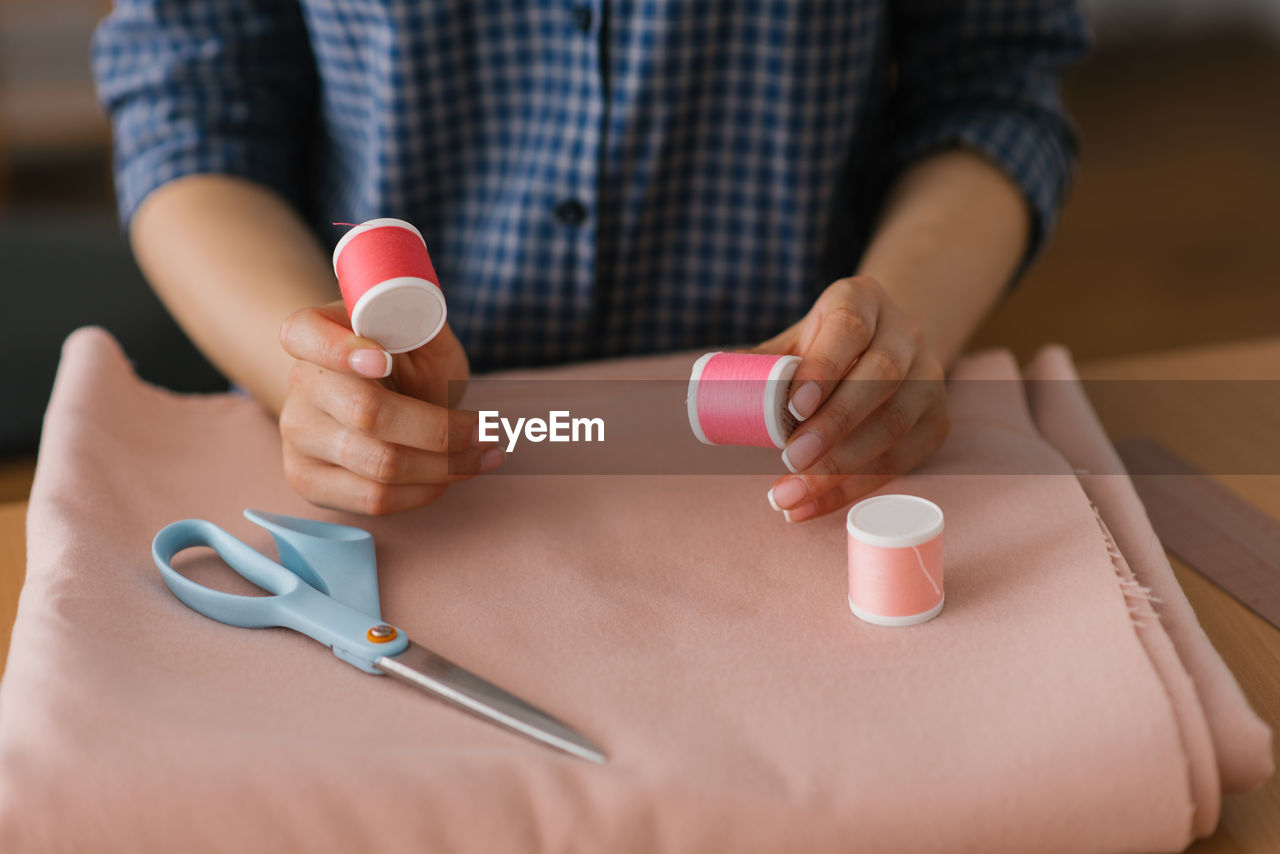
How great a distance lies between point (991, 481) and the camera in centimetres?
70

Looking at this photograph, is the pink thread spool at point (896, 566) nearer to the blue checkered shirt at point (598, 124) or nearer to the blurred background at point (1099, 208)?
the blue checkered shirt at point (598, 124)

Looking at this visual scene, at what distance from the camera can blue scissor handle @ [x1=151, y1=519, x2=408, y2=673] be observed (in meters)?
0.57

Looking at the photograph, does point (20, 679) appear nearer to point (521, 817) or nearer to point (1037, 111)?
point (521, 817)

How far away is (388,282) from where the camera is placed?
23.5 inches

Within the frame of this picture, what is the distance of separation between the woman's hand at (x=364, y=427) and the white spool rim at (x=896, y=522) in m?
0.22

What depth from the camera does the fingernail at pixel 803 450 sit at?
0.66 meters

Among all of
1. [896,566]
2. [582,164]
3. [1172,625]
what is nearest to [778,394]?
[896,566]

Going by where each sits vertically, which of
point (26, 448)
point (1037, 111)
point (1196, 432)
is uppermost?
point (1037, 111)

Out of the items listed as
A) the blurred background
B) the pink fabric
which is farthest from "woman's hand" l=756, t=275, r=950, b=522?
the blurred background

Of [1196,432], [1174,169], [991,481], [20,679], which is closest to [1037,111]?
[1196,432]

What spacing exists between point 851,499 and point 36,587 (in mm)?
439

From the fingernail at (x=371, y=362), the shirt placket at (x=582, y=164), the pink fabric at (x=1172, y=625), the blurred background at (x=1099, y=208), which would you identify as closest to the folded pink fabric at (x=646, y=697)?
the pink fabric at (x=1172, y=625)

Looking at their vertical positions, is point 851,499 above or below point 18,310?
above

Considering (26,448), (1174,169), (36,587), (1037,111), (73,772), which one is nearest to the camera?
(73,772)
